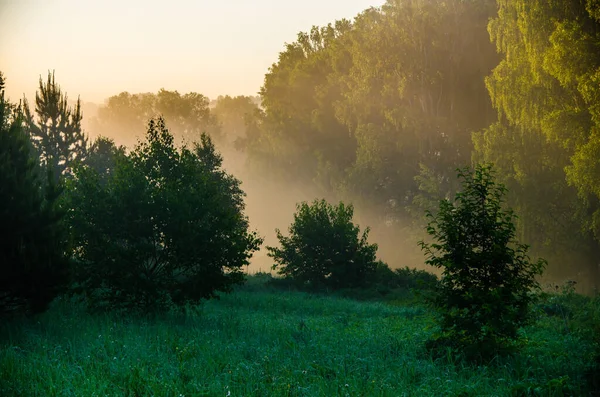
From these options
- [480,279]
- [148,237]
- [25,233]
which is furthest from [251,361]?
[148,237]

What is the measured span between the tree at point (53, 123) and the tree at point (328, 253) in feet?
71.8

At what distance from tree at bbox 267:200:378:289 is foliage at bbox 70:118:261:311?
1369 centimetres

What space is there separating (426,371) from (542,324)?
847 centimetres

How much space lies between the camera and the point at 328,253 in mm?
31172

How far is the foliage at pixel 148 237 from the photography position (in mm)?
16516

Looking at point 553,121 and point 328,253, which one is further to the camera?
point 328,253

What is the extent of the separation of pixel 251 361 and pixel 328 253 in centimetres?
2028

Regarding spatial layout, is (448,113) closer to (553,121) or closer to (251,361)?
(553,121)

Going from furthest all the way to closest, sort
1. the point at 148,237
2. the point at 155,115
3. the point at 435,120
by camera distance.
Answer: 1. the point at 155,115
2. the point at 435,120
3. the point at 148,237

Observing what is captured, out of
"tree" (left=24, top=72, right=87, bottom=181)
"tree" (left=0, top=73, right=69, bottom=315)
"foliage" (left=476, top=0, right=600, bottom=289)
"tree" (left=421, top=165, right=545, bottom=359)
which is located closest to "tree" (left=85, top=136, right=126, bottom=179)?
"tree" (left=24, top=72, right=87, bottom=181)

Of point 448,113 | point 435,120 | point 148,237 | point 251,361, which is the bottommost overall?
point 251,361

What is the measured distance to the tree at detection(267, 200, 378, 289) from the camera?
31203mm

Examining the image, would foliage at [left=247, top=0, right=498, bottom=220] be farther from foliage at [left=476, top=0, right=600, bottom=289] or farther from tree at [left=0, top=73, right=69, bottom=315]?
tree at [left=0, top=73, right=69, bottom=315]

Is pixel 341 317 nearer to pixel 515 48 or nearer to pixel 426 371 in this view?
pixel 426 371
